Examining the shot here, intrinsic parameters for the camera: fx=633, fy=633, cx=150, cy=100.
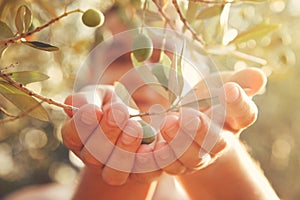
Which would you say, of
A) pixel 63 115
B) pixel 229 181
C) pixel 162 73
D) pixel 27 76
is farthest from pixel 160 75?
pixel 63 115

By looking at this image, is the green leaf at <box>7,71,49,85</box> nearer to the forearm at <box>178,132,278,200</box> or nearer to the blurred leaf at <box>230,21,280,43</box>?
the blurred leaf at <box>230,21,280,43</box>

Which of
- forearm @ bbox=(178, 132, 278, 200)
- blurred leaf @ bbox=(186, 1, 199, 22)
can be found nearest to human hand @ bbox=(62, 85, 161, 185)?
blurred leaf @ bbox=(186, 1, 199, 22)

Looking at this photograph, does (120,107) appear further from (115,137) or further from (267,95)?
(267,95)

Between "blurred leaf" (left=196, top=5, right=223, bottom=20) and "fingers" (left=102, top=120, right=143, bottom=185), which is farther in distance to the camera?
"blurred leaf" (left=196, top=5, right=223, bottom=20)

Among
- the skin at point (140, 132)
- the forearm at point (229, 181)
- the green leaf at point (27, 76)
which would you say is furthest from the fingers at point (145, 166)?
the forearm at point (229, 181)

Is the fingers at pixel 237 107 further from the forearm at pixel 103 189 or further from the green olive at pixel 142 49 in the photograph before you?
the forearm at pixel 103 189
